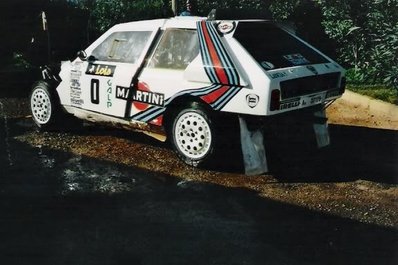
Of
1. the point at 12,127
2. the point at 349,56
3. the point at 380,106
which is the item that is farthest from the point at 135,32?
the point at 349,56

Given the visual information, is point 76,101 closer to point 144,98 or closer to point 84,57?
point 84,57

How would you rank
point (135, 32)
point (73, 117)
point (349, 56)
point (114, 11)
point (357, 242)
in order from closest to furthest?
point (357, 242), point (135, 32), point (73, 117), point (349, 56), point (114, 11)

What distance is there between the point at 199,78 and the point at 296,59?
1.00m

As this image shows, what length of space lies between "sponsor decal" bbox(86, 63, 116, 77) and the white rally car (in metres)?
0.01

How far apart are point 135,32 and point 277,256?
3169mm

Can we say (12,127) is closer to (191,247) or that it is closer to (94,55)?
(94,55)

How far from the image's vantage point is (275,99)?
4.23m

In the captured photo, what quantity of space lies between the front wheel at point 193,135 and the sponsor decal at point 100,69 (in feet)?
3.31

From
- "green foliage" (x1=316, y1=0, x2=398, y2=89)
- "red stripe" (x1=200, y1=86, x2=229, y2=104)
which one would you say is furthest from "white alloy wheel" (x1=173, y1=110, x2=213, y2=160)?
"green foliage" (x1=316, y1=0, x2=398, y2=89)

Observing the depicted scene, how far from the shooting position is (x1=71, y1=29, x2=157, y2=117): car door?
204 inches

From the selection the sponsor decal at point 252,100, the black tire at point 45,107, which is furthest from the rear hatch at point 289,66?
the black tire at point 45,107

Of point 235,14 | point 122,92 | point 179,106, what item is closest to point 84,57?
point 122,92

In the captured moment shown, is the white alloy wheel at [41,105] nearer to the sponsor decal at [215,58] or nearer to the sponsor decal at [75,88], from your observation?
the sponsor decal at [75,88]

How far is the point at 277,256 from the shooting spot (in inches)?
122
